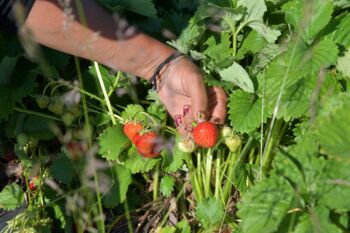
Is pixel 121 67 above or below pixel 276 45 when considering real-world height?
below

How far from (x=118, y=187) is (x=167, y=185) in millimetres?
137

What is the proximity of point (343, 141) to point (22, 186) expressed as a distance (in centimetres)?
122

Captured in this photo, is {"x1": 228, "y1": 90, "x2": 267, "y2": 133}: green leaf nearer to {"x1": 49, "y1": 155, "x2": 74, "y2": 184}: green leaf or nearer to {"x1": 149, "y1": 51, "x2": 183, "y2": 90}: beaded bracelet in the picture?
{"x1": 149, "y1": 51, "x2": 183, "y2": 90}: beaded bracelet

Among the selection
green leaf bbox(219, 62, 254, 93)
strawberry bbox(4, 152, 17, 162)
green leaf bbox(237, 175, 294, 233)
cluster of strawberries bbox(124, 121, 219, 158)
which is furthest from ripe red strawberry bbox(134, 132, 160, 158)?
strawberry bbox(4, 152, 17, 162)

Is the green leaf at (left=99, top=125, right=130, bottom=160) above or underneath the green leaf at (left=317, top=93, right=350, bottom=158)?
underneath

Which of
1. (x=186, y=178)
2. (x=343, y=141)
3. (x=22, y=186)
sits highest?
(x=343, y=141)

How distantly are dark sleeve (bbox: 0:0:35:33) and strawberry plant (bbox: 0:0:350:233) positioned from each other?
0.12 metres

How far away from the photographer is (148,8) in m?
1.70

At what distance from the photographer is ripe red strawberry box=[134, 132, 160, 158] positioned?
148 cm

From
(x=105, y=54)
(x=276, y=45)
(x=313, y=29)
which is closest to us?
(x=313, y=29)

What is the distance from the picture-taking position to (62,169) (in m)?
1.74

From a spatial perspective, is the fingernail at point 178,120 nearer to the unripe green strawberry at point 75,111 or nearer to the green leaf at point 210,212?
the green leaf at point 210,212

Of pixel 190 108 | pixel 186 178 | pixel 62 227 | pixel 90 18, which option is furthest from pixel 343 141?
pixel 62 227

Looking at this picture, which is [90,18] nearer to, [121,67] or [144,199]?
[121,67]
